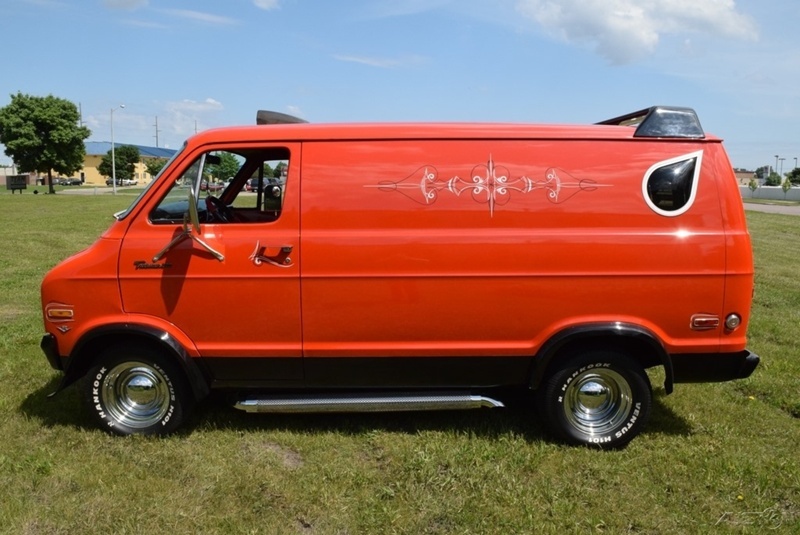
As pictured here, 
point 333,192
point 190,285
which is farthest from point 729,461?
point 190,285

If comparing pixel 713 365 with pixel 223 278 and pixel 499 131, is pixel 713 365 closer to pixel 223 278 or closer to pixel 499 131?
pixel 499 131

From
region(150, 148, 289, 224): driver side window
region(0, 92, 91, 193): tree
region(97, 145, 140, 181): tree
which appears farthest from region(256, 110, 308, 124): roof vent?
region(97, 145, 140, 181): tree

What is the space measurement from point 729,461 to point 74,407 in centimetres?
471

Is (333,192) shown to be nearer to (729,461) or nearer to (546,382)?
(546,382)

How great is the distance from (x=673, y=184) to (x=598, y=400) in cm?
152

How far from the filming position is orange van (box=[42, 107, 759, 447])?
3.75 m

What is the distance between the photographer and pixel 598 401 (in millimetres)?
4070

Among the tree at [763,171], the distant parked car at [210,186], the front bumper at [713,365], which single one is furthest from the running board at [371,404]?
the tree at [763,171]

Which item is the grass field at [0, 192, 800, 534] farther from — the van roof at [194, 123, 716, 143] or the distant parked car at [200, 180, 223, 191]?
the van roof at [194, 123, 716, 143]

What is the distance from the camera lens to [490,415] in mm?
4512

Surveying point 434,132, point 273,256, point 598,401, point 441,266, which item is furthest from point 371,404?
point 434,132

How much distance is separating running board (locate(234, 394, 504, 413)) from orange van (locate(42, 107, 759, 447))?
1cm

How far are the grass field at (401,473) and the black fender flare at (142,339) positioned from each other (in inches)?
16.7

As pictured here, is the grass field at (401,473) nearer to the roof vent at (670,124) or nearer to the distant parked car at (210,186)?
the distant parked car at (210,186)
